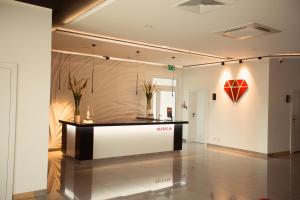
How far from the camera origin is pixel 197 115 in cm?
1077

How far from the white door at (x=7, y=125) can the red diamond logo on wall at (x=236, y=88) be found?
684cm

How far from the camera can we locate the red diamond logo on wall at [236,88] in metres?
8.78

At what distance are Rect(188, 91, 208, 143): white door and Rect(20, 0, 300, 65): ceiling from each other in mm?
3057

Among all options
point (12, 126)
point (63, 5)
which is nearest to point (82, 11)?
point (63, 5)

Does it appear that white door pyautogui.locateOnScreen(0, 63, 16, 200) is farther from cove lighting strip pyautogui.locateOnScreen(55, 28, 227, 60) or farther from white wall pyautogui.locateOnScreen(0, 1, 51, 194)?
cove lighting strip pyautogui.locateOnScreen(55, 28, 227, 60)

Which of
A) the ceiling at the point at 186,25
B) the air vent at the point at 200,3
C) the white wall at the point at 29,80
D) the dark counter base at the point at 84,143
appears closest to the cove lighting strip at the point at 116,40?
the ceiling at the point at 186,25

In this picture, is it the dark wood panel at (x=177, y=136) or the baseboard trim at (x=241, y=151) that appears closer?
the baseboard trim at (x=241, y=151)

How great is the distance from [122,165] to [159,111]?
433 centimetres

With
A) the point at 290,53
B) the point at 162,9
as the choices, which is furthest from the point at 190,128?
the point at 162,9

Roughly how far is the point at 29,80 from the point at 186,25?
2897 millimetres

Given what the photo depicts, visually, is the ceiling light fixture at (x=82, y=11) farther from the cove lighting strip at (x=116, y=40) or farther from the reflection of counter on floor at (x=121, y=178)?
the reflection of counter on floor at (x=121, y=178)

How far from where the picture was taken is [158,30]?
549cm

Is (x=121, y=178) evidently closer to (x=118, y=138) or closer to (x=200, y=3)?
(x=118, y=138)

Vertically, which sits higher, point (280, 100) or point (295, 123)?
point (280, 100)
